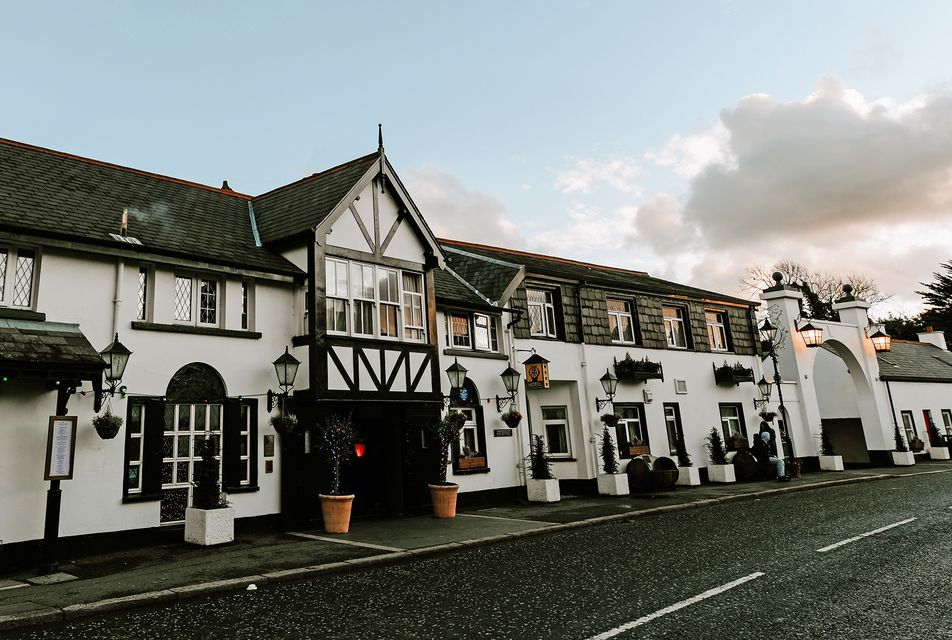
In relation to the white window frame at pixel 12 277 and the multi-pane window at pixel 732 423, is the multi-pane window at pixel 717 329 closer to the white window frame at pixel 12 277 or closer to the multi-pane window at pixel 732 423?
the multi-pane window at pixel 732 423

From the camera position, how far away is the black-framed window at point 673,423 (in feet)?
79.3

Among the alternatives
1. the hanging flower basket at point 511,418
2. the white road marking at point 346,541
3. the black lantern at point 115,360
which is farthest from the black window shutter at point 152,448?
the hanging flower basket at point 511,418

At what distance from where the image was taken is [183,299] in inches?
547

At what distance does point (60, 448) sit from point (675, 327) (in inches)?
849

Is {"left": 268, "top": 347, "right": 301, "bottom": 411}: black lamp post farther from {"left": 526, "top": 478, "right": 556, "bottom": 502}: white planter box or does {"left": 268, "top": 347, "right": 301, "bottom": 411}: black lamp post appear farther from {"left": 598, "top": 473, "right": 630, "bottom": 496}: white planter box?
{"left": 598, "top": 473, "right": 630, "bottom": 496}: white planter box

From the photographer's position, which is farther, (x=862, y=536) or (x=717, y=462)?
(x=717, y=462)

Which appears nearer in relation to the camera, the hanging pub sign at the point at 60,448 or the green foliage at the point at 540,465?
the hanging pub sign at the point at 60,448

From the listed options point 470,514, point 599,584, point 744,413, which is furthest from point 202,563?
point 744,413

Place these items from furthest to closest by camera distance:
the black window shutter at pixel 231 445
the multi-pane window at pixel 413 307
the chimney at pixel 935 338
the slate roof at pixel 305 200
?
1. the chimney at pixel 935 338
2. the multi-pane window at pixel 413 307
3. the slate roof at pixel 305 200
4. the black window shutter at pixel 231 445

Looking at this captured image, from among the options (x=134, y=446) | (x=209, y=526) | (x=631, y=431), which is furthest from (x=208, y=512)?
(x=631, y=431)

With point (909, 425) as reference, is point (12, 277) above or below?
above

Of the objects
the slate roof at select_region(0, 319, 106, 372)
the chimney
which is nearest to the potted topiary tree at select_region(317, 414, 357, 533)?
the slate roof at select_region(0, 319, 106, 372)

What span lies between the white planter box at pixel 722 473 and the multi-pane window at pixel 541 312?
26.2ft

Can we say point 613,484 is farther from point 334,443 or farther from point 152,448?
point 152,448
